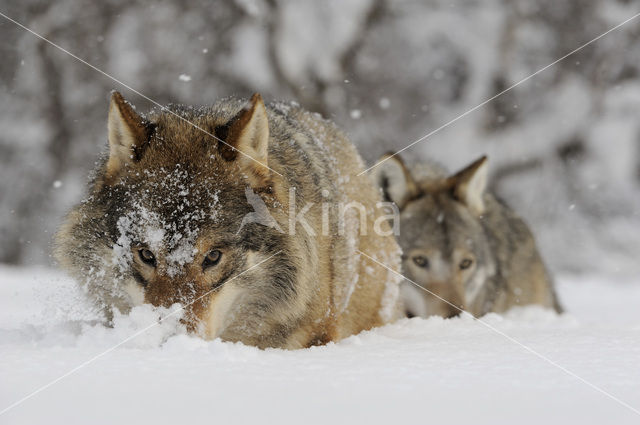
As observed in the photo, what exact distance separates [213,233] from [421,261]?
2805 mm

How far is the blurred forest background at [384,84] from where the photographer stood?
11336mm

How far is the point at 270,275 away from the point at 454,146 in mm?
10024

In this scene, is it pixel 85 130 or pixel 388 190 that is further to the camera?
pixel 85 130

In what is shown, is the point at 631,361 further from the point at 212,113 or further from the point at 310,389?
the point at 212,113

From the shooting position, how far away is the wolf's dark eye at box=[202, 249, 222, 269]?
2.83 meters

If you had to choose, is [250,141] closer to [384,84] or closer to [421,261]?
[421,261]

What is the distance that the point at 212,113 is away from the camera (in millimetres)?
3643

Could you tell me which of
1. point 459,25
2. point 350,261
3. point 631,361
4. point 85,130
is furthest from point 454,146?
point 631,361

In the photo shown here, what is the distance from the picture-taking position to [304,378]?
2426 mm

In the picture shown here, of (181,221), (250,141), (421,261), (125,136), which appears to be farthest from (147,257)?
(421,261)

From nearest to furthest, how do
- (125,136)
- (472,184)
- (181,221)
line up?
(181,221) < (125,136) < (472,184)

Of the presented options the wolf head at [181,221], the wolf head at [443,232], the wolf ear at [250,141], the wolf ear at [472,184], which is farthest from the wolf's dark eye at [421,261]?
the wolf ear at [250,141]

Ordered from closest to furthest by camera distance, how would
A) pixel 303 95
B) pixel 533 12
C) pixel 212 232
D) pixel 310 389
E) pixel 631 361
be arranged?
1. pixel 310 389
2. pixel 631 361
3. pixel 212 232
4. pixel 303 95
5. pixel 533 12

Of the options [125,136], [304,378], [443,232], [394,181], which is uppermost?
[394,181]
